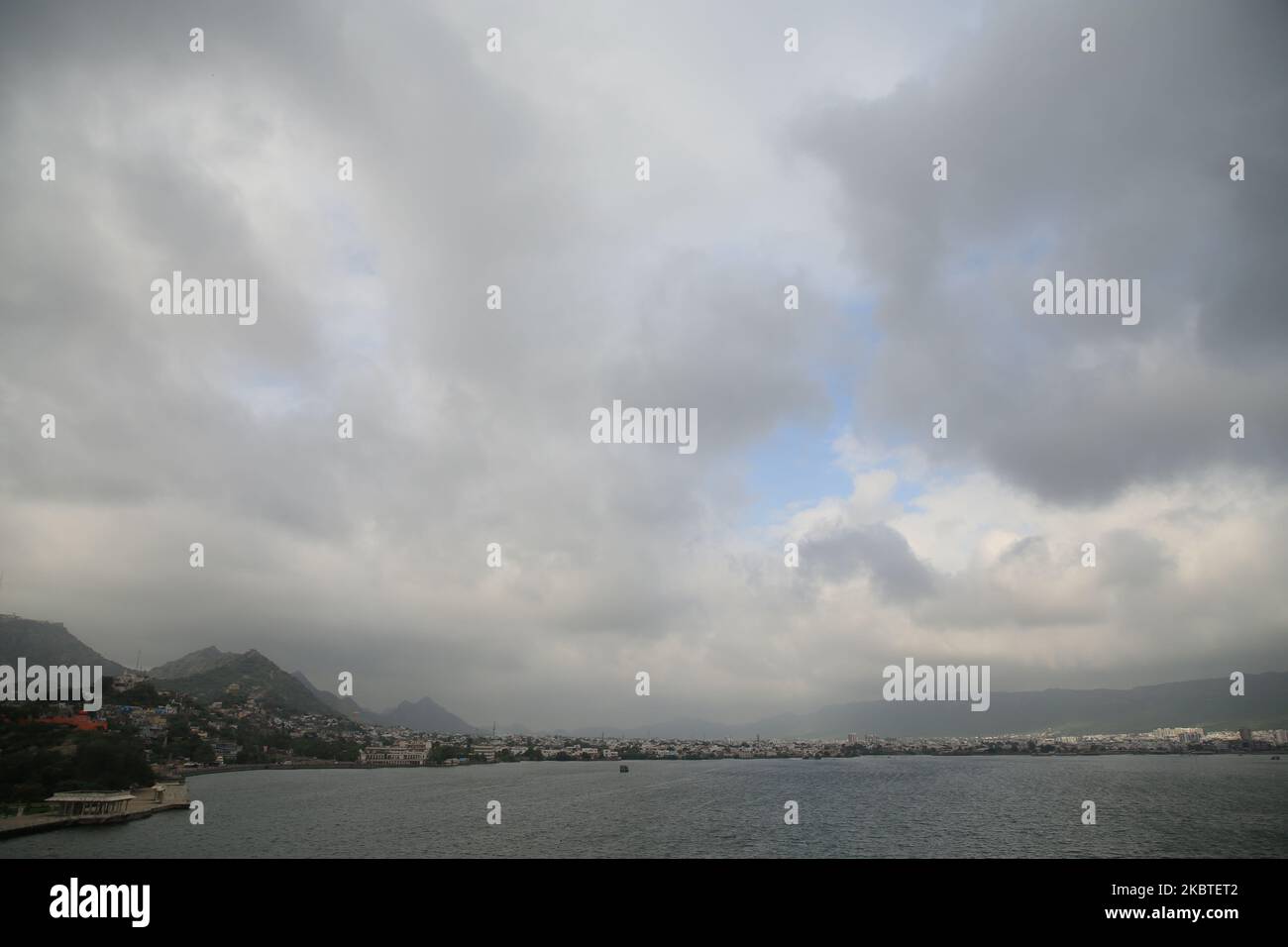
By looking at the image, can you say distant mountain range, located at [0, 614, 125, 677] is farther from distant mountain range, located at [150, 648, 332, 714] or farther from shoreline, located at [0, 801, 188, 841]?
shoreline, located at [0, 801, 188, 841]

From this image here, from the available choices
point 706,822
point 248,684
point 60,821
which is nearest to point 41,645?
point 248,684

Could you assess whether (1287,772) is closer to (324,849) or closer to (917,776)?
(917,776)

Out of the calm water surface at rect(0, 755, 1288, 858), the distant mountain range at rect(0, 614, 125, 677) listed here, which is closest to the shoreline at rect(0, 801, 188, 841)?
the calm water surface at rect(0, 755, 1288, 858)

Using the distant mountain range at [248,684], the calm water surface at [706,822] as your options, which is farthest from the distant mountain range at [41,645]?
the calm water surface at [706,822]

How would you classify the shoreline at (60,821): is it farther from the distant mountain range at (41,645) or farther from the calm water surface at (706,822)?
the distant mountain range at (41,645)

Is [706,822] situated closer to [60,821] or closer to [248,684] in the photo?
[60,821]

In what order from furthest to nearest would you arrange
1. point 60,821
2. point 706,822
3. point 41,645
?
point 41,645, point 706,822, point 60,821

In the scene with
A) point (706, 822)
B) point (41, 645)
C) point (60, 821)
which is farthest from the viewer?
point (41, 645)
